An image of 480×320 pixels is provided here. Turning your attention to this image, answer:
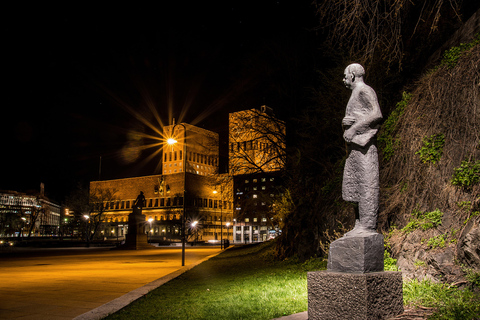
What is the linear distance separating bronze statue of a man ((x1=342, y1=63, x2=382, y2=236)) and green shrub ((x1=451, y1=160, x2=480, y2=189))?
323 centimetres

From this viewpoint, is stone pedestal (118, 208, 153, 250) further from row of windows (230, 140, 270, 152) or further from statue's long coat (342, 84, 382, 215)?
statue's long coat (342, 84, 382, 215)

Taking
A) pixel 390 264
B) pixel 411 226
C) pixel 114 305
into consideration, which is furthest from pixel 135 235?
pixel 411 226

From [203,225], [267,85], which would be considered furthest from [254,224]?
[267,85]

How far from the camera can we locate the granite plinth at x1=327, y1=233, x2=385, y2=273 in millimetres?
4613

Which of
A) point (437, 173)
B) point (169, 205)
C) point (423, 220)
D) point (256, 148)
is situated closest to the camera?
point (423, 220)

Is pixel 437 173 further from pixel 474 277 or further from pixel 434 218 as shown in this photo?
pixel 474 277

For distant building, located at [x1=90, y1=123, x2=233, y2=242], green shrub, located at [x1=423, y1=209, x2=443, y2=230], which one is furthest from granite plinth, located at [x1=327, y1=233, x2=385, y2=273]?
distant building, located at [x1=90, y1=123, x2=233, y2=242]

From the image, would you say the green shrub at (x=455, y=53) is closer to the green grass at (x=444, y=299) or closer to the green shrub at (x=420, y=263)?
the green shrub at (x=420, y=263)

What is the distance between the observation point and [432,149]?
8.65 metres

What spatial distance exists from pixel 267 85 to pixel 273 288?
15509 millimetres

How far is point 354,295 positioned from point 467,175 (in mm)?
4363

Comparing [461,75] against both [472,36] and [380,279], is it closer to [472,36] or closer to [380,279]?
[472,36]

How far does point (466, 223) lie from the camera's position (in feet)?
21.9

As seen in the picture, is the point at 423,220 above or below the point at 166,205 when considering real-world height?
below
